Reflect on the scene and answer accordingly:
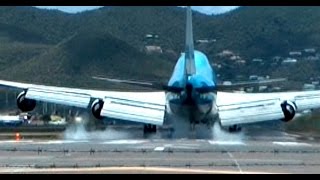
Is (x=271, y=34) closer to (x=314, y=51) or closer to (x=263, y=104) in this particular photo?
(x=314, y=51)

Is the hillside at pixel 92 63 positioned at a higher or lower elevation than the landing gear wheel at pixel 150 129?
higher

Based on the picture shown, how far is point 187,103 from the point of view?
49.7m

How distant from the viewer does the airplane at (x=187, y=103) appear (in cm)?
4897

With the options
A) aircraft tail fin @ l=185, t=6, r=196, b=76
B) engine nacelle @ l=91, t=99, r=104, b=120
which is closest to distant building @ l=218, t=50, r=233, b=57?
aircraft tail fin @ l=185, t=6, r=196, b=76

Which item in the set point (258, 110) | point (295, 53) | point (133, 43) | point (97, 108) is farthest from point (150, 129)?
point (133, 43)

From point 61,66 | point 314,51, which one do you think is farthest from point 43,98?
point 314,51

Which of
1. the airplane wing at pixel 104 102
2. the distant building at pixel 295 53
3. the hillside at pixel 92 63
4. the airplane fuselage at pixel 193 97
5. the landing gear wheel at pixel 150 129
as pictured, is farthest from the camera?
the distant building at pixel 295 53

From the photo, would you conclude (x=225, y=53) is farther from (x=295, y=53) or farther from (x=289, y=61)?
(x=295, y=53)

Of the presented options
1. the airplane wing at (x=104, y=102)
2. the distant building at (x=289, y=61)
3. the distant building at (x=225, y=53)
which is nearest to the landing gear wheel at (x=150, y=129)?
the airplane wing at (x=104, y=102)

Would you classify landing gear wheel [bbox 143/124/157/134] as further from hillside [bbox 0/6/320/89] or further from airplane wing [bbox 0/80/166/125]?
hillside [bbox 0/6/320/89]

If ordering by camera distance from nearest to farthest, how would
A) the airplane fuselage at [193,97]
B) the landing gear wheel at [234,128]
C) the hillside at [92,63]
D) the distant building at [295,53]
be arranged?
the airplane fuselage at [193,97], the landing gear wheel at [234,128], the hillside at [92,63], the distant building at [295,53]

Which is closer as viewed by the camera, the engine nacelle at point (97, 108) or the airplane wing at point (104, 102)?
the airplane wing at point (104, 102)

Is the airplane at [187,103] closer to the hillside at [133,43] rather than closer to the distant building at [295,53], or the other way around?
the hillside at [133,43]
